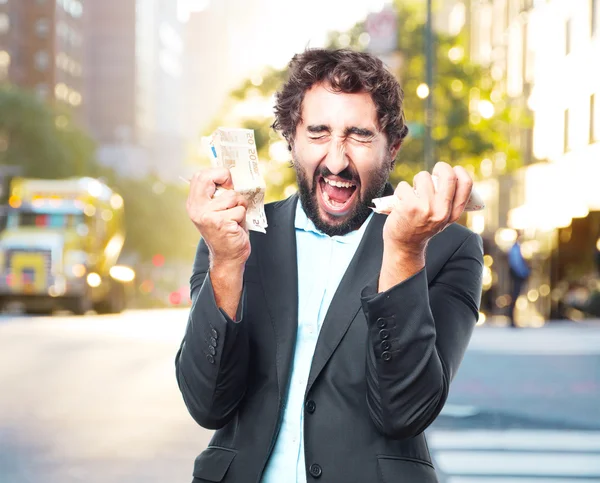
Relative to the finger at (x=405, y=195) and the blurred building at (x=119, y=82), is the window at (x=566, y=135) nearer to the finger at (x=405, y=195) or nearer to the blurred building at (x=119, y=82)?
the finger at (x=405, y=195)

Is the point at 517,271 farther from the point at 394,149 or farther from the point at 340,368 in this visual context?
the point at 340,368

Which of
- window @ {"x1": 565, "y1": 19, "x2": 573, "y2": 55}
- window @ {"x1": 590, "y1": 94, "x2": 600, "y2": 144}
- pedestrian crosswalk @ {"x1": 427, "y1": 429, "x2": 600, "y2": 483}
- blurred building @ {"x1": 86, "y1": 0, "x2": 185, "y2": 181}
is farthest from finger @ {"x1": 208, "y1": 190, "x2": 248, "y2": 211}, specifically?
blurred building @ {"x1": 86, "y1": 0, "x2": 185, "y2": 181}

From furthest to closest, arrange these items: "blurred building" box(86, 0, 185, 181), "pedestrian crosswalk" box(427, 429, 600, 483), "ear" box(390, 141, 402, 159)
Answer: "blurred building" box(86, 0, 185, 181)
"pedestrian crosswalk" box(427, 429, 600, 483)
"ear" box(390, 141, 402, 159)

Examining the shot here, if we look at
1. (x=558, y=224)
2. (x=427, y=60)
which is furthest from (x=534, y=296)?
(x=427, y=60)

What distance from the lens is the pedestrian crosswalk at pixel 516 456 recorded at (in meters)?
9.95

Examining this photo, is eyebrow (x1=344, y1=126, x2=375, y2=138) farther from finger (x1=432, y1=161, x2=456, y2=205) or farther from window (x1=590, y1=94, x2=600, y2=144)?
window (x1=590, y1=94, x2=600, y2=144)

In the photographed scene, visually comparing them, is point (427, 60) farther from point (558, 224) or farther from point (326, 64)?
point (326, 64)

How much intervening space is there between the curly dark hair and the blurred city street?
6739 mm

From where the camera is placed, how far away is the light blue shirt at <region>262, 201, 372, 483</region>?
2.83m

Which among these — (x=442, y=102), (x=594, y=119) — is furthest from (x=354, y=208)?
(x=442, y=102)

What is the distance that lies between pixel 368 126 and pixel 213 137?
0.45 m

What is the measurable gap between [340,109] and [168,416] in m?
10.5

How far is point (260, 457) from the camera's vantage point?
2803mm

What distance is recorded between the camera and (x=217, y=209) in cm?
270
